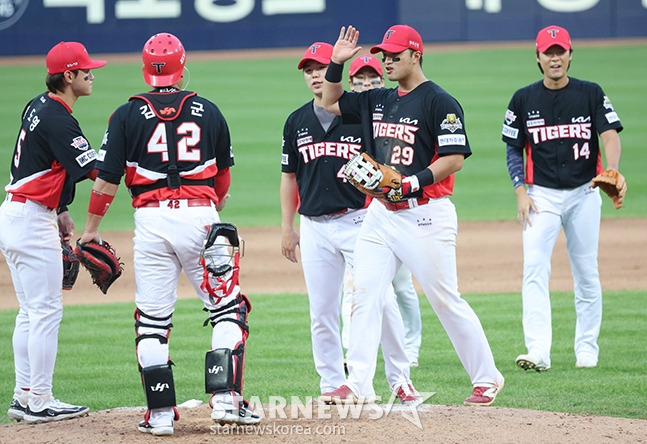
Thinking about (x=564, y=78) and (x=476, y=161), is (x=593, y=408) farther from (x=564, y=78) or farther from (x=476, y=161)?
(x=476, y=161)

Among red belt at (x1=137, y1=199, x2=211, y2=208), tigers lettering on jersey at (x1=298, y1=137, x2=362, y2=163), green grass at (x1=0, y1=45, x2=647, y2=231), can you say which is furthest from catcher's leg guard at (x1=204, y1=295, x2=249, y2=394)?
green grass at (x1=0, y1=45, x2=647, y2=231)

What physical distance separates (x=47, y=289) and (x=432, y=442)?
7.15 ft

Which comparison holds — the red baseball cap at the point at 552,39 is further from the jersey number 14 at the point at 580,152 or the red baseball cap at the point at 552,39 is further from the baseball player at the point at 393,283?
the baseball player at the point at 393,283

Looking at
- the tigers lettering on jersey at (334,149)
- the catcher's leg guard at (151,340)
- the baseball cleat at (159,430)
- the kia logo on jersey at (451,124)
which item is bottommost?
the baseball cleat at (159,430)

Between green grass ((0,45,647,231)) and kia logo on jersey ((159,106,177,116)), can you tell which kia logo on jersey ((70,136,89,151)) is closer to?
kia logo on jersey ((159,106,177,116))

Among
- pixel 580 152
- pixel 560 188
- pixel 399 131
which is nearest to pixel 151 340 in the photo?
pixel 399 131

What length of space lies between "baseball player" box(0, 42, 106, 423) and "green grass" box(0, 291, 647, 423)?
2.68 feet

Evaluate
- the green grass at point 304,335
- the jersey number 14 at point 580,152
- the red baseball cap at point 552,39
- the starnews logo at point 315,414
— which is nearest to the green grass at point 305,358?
the green grass at point 304,335

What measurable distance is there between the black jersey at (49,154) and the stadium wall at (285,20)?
19.4 meters

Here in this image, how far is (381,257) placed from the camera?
5.40 meters

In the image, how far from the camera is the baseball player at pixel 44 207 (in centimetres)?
530

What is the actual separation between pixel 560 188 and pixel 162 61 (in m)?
3.20

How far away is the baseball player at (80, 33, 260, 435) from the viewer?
4996mm

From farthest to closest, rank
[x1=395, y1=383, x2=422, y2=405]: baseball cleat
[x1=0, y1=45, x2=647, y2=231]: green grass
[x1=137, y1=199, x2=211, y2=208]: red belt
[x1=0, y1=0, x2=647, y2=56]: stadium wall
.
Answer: [x1=0, y1=0, x2=647, y2=56]: stadium wall → [x1=0, y1=45, x2=647, y2=231]: green grass → [x1=395, y1=383, x2=422, y2=405]: baseball cleat → [x1=137, y1=199, x2=211, y2=208]: red belt
